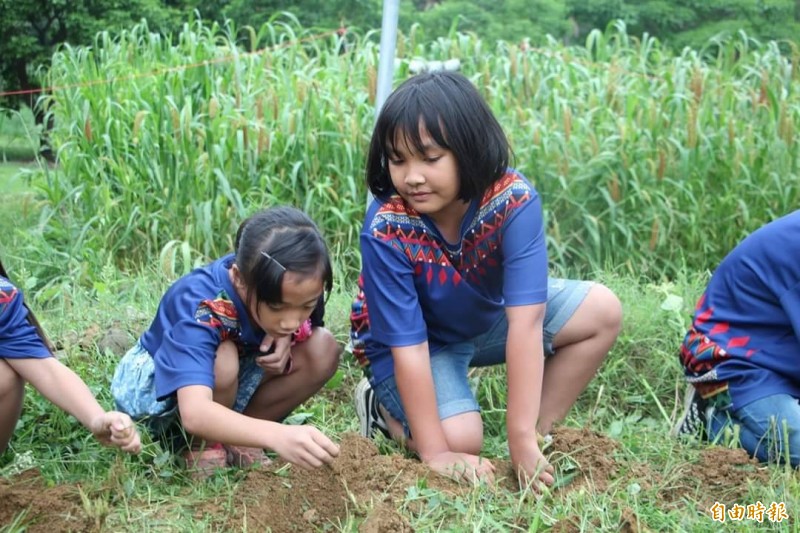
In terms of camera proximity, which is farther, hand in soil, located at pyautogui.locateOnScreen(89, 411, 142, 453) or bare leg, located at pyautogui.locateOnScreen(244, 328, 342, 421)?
bare leg, located at pyautogui.locateOnScreen(244, 328, 342, 421)

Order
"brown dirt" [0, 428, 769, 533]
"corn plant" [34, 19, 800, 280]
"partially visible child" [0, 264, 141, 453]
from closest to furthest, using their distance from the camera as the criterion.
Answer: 1. "brown dirt" [0, 428, 769, 533]
2. "partially visible child" [0, 264, 141, 453]
3. "corn plant" [34, 19, 800, 280]

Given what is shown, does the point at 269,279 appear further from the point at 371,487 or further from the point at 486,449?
the point at 486,449

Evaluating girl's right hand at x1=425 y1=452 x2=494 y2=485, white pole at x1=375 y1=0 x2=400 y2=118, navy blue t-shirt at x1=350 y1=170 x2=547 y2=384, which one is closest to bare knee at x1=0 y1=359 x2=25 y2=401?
navy blue t-shirt at x1=350 y1=170 x2=547 y2=384

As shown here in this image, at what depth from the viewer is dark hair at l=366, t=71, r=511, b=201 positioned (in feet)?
8.23

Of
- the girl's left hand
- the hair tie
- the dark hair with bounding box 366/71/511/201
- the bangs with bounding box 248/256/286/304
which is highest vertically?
the dark hair with bounding box 366/71/511/201

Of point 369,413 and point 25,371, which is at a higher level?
point 25,371

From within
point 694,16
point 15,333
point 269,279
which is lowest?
point 694,16

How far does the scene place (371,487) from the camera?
7.89ft

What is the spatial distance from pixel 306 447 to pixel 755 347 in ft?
4.50

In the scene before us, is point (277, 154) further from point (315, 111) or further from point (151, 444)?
point (151, 444)

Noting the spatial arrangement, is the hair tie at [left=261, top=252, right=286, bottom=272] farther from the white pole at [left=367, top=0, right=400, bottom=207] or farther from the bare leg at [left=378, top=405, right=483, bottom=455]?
the white pole at [left=367, top=0, right=400, bottom=207]

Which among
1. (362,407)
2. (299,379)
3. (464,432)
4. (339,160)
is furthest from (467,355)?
(339,160)

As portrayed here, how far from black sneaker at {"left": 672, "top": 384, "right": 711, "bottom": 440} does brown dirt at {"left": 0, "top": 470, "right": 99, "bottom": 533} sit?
1676mm

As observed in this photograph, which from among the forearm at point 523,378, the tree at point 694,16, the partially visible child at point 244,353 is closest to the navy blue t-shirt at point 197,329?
the partially visible child at point 244,353
